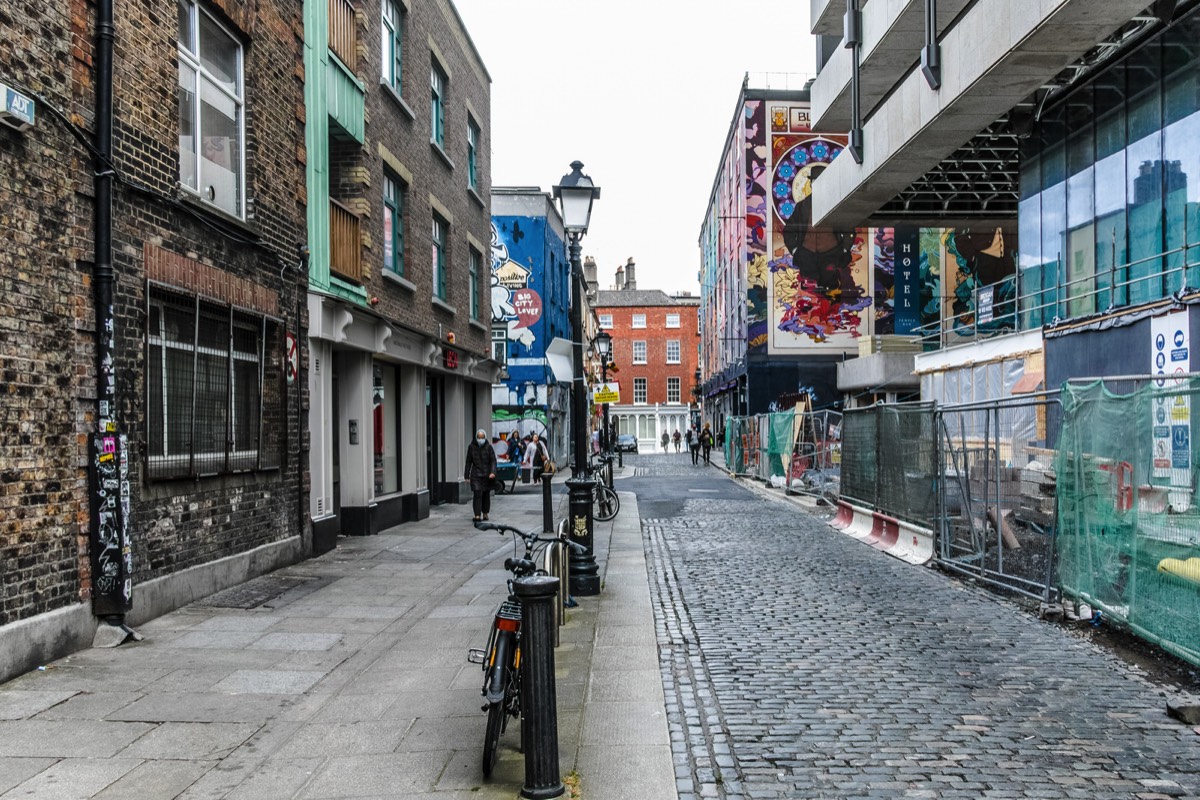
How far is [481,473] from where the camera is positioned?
16797 mm

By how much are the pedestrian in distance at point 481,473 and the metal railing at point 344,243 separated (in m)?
4.00

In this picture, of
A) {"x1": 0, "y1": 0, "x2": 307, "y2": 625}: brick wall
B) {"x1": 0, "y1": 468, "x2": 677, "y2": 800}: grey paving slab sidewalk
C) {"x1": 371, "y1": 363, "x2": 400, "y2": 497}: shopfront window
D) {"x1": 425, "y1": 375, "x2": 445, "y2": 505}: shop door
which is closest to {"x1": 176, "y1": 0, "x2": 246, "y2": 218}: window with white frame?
{"x1": 0, "y1": 0, "x2": 307, "y2": 625}: brick wall

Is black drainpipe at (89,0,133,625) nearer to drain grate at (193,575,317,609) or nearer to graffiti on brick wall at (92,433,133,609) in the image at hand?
graffiti on brick wall at (92,433,133,609)

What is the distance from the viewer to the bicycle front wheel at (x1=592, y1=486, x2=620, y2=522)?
17984mm

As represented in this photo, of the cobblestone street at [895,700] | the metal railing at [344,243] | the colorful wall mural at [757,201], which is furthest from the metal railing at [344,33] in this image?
the colorful wall mural at [757,201]

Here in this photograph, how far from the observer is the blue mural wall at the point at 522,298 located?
1387 inches

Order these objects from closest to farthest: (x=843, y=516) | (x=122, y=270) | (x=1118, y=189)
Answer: (x=122, y=270)
(x=843, y=516)
(x=1118, y=189)

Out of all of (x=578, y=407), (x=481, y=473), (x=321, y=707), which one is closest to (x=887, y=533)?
(x=578, y=407)

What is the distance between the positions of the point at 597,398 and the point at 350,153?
46.7 ft

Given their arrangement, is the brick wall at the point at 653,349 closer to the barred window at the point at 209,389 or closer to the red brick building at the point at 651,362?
the red brick building at the point at 651,362

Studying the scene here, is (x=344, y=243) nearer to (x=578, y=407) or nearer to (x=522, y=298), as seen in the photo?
(x=578, y=407)

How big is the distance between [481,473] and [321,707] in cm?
1103

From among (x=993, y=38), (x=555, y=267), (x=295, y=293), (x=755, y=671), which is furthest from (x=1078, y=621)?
(x=555, y=267)

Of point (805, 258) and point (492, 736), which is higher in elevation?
point (805, 258)
